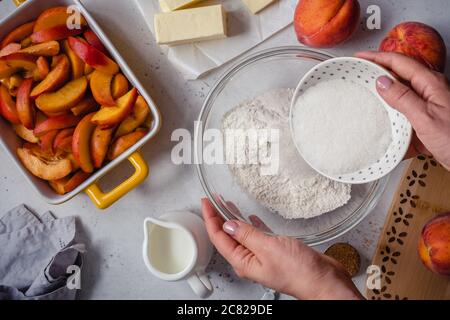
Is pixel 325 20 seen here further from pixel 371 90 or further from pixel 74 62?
pixel 74 62

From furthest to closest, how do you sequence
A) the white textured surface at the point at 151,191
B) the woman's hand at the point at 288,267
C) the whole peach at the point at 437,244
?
the white textured surface at the point at 151,191, the whole peach at the point at 437,244, the woman's hand at the point at 288,267

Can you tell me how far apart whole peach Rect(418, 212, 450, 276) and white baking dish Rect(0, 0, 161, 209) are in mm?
618

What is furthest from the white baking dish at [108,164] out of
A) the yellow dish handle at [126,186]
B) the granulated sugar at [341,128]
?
the granulated sugar at [341,128]

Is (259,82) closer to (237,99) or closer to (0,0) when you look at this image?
(237,99)

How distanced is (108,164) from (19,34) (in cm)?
35

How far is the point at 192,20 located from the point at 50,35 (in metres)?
0.31

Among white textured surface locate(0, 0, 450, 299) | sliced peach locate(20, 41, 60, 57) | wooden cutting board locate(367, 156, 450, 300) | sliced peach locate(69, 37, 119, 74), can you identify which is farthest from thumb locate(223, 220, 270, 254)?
sliced peach locate(20, 41, 60, 57)

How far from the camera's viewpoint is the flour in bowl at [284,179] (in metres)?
0.96

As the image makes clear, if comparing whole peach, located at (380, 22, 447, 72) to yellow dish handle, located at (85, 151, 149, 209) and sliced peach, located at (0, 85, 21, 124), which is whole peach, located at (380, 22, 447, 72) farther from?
sliced peach, located at (0, 85, 21, 124)

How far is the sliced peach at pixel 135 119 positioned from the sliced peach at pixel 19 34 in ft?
0.96

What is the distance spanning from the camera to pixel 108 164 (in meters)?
0.99

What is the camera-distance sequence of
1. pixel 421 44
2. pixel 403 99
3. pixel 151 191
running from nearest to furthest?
pixel 403 99 < pixel 421 44 < pixel 151 191

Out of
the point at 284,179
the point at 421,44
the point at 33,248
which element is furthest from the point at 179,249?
the point at 421,44

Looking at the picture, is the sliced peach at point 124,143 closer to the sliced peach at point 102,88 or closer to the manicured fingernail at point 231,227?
A: the sliced peach at point 102,88
